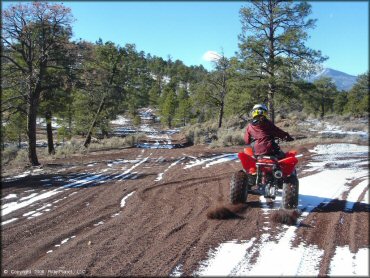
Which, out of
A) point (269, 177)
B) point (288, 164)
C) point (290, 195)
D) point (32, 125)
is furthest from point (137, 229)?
point (32, 125)

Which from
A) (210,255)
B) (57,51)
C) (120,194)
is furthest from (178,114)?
(210,255)

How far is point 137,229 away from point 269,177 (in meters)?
2.70

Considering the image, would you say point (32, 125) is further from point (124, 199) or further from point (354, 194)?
point (354, 194)

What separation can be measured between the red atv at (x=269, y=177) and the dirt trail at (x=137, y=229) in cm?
41

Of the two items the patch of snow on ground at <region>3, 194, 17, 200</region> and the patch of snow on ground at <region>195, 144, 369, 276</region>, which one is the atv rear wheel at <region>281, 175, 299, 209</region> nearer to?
the patch of snow on ground at <region>195, 144, 369, 276</region>

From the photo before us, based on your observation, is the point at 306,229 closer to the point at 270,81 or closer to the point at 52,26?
the point at 52,26

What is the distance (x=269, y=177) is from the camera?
264 inches

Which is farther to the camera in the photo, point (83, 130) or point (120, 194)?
point (83, 130)

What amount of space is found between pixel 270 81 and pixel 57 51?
39.0 feet

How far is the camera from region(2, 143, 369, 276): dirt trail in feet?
15.2

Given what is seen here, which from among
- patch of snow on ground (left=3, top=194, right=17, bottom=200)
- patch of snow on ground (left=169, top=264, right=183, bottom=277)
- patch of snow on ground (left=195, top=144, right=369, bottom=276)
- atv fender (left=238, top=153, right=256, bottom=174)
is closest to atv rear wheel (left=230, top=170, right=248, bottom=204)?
atv fender (left=238, top=153, right=256, bottom=174)

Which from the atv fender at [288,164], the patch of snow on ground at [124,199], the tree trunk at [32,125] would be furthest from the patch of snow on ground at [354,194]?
the tree trunk at [32,125]

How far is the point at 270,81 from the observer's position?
20.4 m

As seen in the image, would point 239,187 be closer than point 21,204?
Yes
